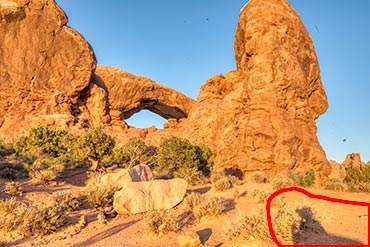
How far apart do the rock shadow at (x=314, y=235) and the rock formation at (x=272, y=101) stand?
15.0 meters

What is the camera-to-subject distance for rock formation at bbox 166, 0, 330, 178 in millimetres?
22500

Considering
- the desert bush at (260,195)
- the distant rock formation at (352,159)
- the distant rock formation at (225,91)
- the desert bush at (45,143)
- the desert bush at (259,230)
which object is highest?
the distant rock formation at (225,91)

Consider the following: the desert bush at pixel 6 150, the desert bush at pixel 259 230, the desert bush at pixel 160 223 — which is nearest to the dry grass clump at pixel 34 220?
the desert bush at pixel 160 223

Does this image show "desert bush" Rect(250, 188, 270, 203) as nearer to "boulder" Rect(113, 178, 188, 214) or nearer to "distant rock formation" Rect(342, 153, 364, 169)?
"boulder" Rect(113, 178, 188, 214)

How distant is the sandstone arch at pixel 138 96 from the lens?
4947 centimetres

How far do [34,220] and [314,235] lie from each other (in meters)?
6.22

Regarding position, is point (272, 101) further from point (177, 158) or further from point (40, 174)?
point (40, 174)

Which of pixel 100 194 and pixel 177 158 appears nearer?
pixel 100 194

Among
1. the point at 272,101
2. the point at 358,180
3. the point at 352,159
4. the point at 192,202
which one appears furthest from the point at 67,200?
the point at 352,159

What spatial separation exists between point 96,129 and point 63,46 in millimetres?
20938

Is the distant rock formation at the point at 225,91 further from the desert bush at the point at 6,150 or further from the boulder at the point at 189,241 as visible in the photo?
the boulder at the point at 189,241

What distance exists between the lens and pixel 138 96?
50812 mm

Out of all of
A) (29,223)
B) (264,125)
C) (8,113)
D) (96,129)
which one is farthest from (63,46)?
(29,223)

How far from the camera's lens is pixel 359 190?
15289 millimetres
